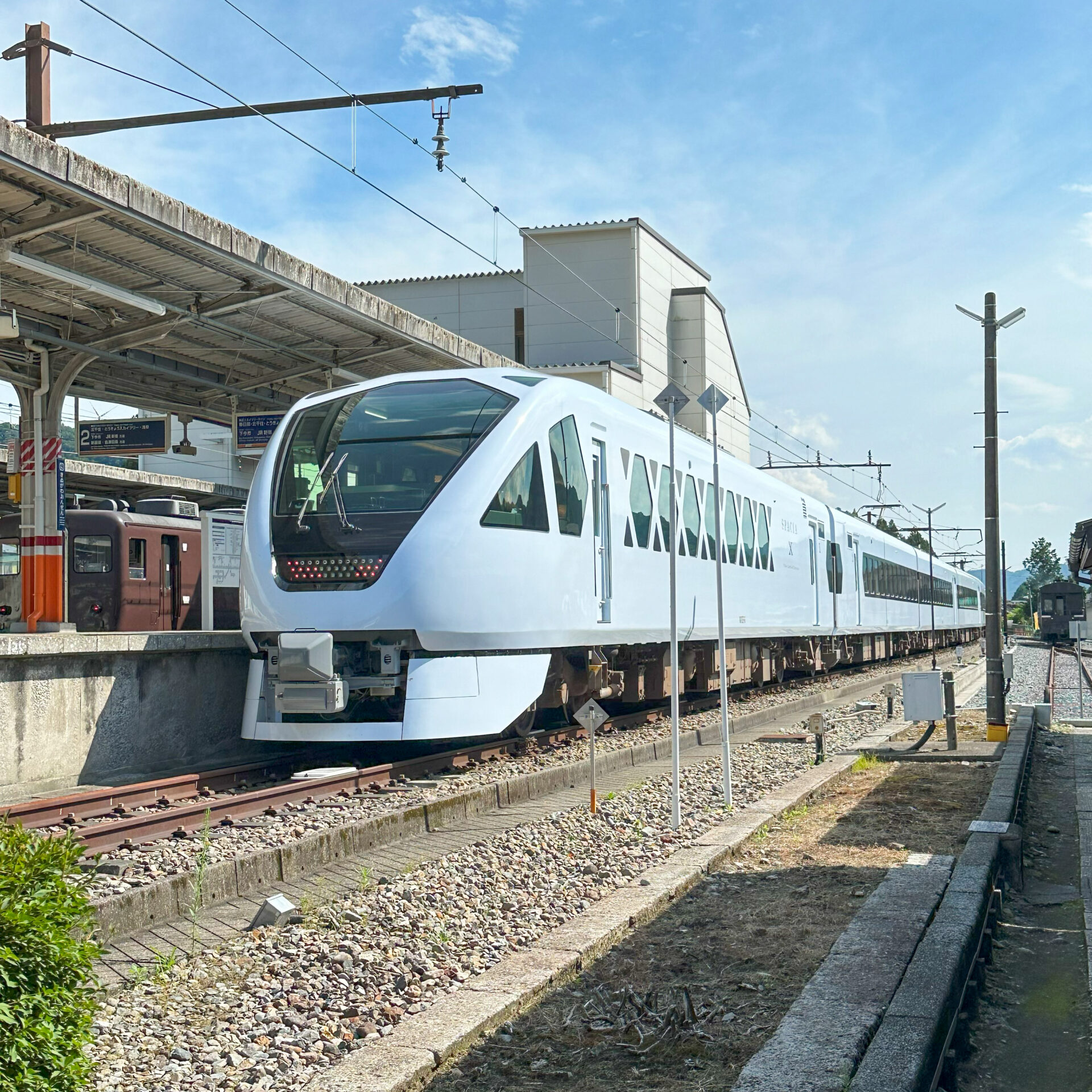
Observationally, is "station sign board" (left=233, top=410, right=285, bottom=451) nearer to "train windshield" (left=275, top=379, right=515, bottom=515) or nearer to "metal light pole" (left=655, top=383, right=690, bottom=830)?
"train windshield" (left=275, top=379, right=515, bottom=515)

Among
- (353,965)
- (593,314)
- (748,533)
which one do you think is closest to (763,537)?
(748,533)

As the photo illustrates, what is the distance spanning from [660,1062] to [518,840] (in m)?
3.40

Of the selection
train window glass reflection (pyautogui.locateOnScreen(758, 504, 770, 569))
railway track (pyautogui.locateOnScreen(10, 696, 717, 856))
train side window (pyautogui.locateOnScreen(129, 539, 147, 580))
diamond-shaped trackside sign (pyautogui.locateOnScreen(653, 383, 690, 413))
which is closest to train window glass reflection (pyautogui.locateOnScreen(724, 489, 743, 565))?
train window glass reflection (pyautogui.locateOnScreen(758, 504, 770, 569))

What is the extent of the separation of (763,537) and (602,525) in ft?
22.4

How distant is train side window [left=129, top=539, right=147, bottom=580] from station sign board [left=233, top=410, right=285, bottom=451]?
10.1ft

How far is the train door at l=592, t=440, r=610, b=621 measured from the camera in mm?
11562

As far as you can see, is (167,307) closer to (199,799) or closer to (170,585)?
(199,799)

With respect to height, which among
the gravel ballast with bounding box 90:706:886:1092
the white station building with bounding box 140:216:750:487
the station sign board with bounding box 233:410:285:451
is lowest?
the gravel ballast with bounding box 90:706:886:1092

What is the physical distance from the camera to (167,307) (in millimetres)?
12164

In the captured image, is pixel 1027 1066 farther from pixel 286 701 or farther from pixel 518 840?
pixel 286 701

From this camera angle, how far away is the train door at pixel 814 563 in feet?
70.9

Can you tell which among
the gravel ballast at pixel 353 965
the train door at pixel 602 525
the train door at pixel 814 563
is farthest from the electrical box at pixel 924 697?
the train door at pixel 814 563

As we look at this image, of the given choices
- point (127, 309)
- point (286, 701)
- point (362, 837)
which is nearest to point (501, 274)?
point (127, 309)

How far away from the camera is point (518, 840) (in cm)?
755
